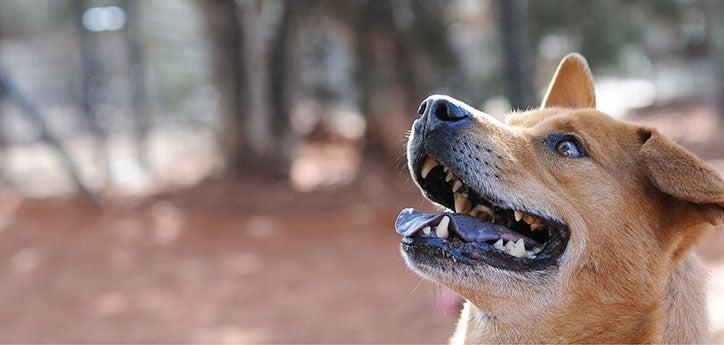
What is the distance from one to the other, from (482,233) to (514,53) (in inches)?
218

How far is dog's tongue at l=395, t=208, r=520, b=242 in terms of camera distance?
2.89 m

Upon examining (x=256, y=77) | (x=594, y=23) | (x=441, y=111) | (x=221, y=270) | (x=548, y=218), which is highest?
(x=441, y=111)

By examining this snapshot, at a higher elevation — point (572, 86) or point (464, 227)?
point (572, 86)

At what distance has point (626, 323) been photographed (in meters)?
2.85

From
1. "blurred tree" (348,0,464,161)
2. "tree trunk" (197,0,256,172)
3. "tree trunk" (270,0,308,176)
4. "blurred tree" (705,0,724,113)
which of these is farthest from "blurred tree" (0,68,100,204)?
"blurred tree" (705,0,724,113)

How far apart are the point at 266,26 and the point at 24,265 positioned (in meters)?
4.55

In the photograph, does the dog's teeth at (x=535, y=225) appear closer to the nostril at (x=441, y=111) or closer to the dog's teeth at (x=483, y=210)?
the dog's teeth at (x=483, y=210)

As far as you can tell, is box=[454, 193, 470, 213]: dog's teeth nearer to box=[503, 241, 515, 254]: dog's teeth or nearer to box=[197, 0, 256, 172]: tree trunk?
box=[503, 241, 515, 254]: dog's teeth

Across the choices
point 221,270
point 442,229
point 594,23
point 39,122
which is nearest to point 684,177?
point 442,229

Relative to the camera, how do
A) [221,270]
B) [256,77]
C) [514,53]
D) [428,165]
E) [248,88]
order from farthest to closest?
[248,88] → [256,77] → [514,53] → [221,270] → [428,165]

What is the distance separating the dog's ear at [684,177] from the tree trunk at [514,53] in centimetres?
511

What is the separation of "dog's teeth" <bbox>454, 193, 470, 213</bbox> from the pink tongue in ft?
0.39

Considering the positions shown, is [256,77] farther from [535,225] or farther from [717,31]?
[717,31]

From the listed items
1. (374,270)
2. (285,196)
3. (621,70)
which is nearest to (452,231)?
(374,270)
